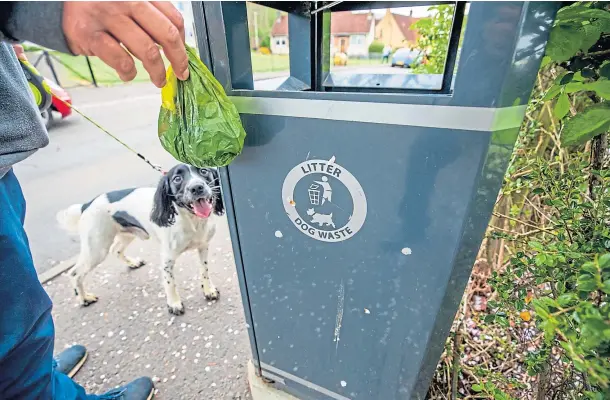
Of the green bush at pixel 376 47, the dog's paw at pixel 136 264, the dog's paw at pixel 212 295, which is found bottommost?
the dog's paw at pixel 136 264

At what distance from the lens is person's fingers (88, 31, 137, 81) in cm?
58

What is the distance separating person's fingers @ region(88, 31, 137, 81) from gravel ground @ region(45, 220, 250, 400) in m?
1.56

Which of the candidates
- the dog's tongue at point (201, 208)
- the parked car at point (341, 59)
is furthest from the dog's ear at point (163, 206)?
the parked car at point (341, 59)

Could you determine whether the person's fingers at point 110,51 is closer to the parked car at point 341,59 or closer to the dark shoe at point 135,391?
the dark shoe at point 135,391

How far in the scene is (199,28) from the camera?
0.92m

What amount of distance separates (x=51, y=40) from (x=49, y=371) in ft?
3.84

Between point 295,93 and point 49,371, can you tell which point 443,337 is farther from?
point 49,371

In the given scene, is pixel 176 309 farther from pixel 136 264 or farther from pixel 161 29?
pixel 161 29

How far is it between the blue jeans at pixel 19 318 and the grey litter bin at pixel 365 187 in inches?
26.1

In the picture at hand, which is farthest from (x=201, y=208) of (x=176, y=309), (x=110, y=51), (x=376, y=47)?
(x=376, y=47)

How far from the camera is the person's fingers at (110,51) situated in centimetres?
58

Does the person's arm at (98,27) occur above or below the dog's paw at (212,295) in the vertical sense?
above

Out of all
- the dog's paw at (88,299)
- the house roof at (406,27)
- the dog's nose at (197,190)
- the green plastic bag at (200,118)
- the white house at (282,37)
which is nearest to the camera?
the green plastic bag at (200,118)

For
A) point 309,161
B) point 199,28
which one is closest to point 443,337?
point 309,161
